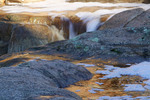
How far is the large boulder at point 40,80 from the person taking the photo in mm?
1993

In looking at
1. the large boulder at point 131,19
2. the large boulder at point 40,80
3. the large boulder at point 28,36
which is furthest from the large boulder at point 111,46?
the large boulder at point 28,36

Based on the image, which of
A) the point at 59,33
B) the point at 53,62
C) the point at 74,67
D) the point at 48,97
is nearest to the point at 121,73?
the point at 74,67

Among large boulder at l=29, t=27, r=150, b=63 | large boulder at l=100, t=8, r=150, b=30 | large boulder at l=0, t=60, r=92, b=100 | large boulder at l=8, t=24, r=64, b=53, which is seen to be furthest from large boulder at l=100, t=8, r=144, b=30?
large boulder at l=0, t=60, r=92, b=100

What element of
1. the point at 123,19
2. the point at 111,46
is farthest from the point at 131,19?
the point at 111,46

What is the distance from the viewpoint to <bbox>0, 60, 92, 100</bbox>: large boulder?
1993 mm

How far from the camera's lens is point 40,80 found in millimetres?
2479

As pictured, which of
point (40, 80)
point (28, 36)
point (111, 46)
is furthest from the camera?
point (28, 36)

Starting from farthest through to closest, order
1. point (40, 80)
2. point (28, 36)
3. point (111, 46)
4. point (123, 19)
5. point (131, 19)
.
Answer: point (28, 36) → point (123, 19) → point (131, 19) → point (111, 46) → point (40, 80)

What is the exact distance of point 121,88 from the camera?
9.05 feet

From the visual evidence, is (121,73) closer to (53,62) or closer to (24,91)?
(53,62)

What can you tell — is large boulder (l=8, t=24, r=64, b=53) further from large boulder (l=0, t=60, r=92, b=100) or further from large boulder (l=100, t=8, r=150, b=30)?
large boulder (l=0, t=60, r=92, b=100)

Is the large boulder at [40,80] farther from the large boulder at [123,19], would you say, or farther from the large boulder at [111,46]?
the large boulder at [123,19]

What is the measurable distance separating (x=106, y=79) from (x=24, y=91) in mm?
1329

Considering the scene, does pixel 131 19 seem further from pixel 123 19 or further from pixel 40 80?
pixel 40 80
